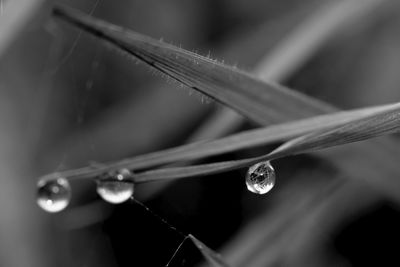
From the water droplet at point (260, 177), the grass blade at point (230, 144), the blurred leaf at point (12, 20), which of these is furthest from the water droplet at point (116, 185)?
the blurred leaf at point (12, 20)

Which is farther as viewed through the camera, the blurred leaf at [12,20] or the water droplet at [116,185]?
the blurred leaf at [12,20]

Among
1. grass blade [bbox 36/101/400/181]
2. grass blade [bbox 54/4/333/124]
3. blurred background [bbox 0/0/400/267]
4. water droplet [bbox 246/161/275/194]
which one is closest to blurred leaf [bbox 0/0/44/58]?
blurred background [bbox 0/0/400/267]

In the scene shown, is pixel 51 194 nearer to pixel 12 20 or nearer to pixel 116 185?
pixel 116 185

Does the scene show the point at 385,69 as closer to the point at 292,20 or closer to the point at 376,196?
the point at 292,20

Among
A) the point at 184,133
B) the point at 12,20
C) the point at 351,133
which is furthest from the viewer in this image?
the point at 184,133

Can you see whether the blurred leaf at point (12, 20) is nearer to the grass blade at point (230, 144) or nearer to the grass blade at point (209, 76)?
the grass blade at point (209, 76)

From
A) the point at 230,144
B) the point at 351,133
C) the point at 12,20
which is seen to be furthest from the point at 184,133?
the point at 351,133
